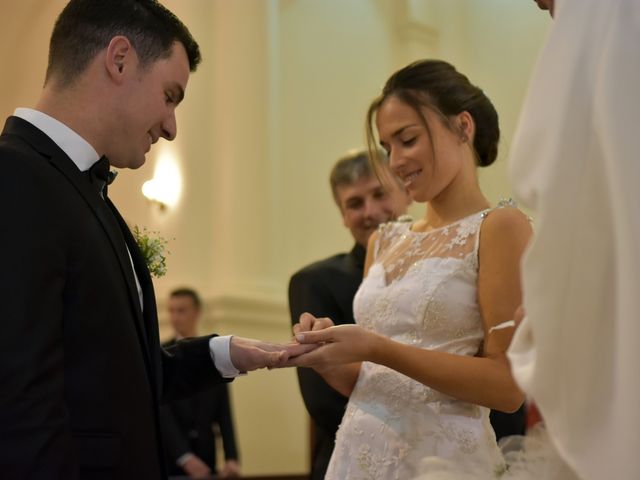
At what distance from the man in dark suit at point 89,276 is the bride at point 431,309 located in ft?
1.12

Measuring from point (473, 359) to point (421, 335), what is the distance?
23 cm

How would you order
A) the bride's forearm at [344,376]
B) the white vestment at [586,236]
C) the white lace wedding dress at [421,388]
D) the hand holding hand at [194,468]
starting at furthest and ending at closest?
the hand holding hand at [194,468], the bride's forearm at [344,376], the white lace wedding dress at [421,388], the white vestment at [586,236]

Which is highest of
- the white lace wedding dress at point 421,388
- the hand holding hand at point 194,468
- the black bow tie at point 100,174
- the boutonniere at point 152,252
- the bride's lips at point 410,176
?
the black bow tie at point 100,174

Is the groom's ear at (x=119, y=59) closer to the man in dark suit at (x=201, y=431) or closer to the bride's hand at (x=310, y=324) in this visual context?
the bride's hand at (x=310, y=324)

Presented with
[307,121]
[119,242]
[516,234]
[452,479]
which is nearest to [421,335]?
[516,234]

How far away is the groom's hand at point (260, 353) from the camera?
8.09 ft

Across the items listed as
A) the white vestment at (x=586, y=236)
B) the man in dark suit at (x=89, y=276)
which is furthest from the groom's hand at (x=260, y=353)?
the white vestment at (x=586, y=236)

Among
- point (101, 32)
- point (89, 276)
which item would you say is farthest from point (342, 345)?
point (101, 32)

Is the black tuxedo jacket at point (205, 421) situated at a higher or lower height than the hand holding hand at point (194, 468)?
higher

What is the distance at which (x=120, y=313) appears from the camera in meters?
2.07

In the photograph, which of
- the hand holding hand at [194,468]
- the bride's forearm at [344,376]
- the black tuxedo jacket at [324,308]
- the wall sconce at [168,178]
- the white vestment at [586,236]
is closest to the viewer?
the white vestment at [586,236]

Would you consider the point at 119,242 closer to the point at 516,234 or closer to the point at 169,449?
the point at 516,234

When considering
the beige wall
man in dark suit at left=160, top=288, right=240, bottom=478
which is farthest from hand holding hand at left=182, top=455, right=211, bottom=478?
the beige wall

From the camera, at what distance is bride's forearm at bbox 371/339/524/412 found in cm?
240
